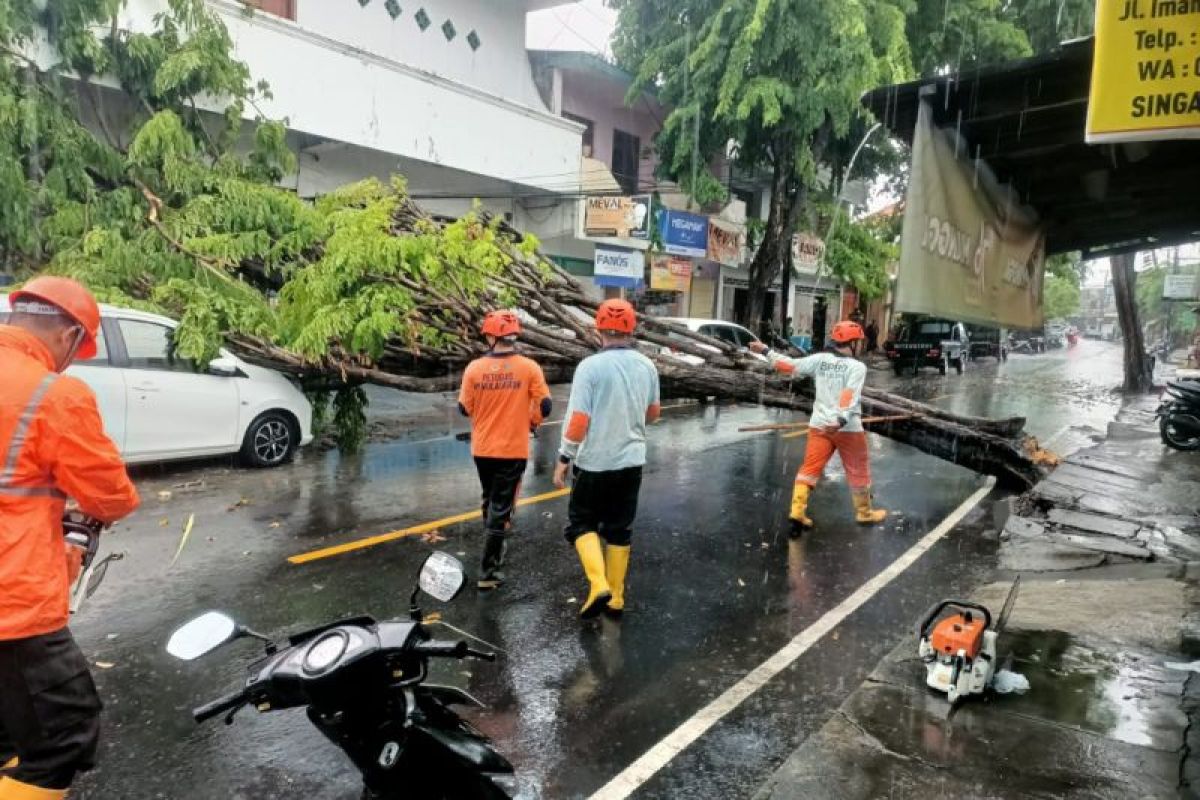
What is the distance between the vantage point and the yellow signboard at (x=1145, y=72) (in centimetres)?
278

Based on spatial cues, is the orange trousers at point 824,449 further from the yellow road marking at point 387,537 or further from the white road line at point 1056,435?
the white road line at point 1056,435

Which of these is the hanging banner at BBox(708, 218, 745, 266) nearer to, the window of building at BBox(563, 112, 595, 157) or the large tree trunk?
the window of building at BBox(563, 112, 595, 157)

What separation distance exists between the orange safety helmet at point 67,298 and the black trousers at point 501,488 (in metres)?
3.02

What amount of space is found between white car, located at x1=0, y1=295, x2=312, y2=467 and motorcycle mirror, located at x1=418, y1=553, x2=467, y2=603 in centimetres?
605

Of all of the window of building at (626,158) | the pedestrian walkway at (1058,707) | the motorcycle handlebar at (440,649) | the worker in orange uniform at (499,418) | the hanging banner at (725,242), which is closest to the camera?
the motorcycle handlebar at (440,649)

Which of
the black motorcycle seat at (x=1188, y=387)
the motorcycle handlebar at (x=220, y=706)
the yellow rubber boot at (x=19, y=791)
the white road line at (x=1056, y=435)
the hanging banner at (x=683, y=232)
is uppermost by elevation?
the hanging banner at (x=683, y=232)

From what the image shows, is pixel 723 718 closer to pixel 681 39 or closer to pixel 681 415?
pixel 681 415

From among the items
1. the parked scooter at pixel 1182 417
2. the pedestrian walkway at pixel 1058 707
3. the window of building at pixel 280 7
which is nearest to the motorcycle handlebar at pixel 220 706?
the pedestrian walkway at pixel 1058 707

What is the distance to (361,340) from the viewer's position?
8.23 m

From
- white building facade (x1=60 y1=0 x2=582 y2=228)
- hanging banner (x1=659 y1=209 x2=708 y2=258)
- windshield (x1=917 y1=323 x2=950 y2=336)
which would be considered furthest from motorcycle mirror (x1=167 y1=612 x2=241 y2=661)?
windshield (x1=917 y1=323 x2=950 y2=336)

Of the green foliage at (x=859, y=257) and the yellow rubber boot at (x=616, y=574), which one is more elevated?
the green foliage at (x=859, y=257)

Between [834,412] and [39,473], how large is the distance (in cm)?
587

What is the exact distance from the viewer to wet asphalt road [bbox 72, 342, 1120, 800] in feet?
11.2

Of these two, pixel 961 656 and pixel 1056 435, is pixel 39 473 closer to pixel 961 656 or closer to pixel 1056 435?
pixel 961 656
